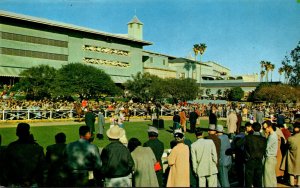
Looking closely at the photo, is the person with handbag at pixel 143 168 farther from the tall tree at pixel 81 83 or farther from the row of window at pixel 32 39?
the row of window at pixel 32 39

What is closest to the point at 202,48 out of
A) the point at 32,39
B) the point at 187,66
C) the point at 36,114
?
the point at 187,66

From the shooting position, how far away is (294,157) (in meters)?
8.73

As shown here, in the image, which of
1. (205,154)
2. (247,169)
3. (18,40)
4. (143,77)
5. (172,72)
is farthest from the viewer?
(172,72)

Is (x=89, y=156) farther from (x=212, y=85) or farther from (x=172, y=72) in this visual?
(x=212, y=85)

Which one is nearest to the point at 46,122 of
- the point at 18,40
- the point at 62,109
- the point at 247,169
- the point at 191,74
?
the point at 62,109

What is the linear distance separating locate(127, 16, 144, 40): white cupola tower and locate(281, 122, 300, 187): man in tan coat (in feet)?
252

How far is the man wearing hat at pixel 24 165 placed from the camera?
579 centimetres

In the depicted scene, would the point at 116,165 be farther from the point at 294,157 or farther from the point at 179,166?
the point at 294,157

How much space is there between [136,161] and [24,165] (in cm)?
206

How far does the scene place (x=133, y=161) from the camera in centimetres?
642

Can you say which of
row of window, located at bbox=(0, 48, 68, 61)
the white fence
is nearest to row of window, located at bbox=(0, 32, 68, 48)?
row of window, located at bbox=(0, 48, 68, 61)

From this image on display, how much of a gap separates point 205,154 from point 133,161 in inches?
66.7

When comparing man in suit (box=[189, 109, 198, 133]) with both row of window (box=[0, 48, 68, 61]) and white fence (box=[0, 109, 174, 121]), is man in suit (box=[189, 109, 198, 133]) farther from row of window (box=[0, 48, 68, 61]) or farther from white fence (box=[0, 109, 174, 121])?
row of window (box=[0, 48, 68, 61])

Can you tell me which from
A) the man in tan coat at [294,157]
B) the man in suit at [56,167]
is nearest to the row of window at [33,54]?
the man in suit at [56,167]
